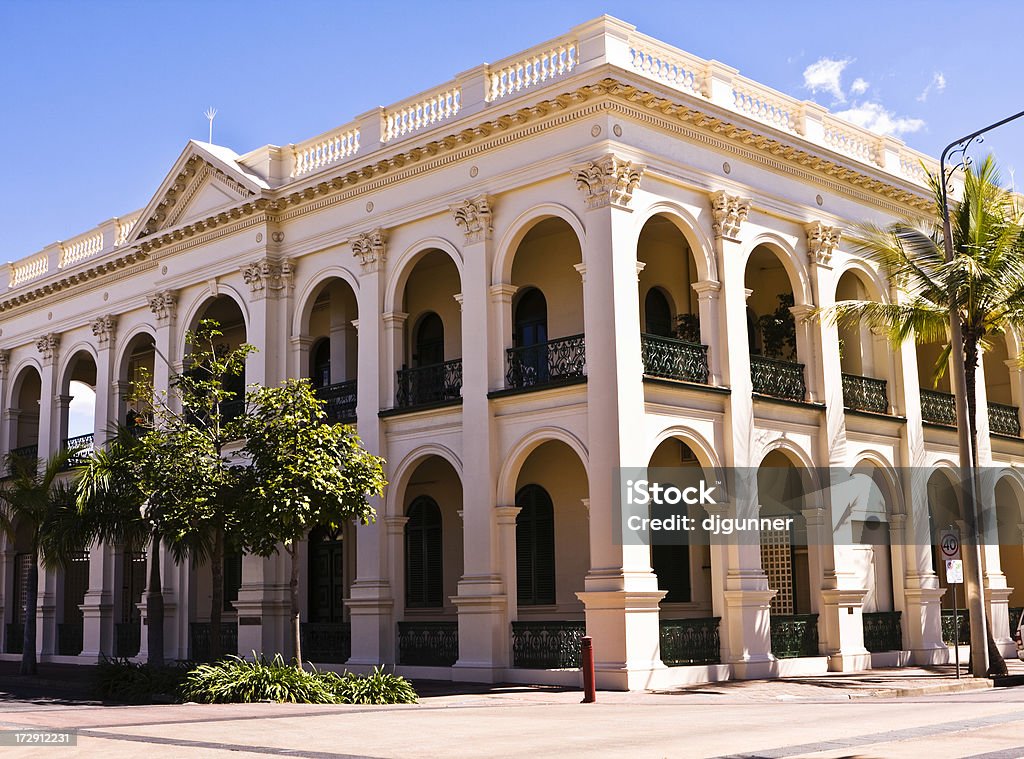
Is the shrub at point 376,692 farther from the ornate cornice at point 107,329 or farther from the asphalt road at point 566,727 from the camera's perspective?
the ornate cornice at point 107,329

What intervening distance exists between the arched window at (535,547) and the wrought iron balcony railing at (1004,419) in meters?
11.2

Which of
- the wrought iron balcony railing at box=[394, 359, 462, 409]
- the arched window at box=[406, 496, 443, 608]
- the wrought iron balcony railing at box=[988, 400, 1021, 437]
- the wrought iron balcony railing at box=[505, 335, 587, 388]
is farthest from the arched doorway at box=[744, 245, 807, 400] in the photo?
the arched window at box=[406, 496, 443, 608]

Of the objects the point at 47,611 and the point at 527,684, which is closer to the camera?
the point at 527,684

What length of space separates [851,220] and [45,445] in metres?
22.3

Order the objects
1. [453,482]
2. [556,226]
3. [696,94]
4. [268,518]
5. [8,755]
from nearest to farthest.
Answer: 1. [8,755]
2. [268,518]
3. [696,94]
4. [556,226]
5. [453,482]

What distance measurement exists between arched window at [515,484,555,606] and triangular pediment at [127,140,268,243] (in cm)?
897

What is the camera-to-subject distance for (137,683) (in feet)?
63.5

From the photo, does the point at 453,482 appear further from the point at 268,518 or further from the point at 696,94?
the point at 696,94

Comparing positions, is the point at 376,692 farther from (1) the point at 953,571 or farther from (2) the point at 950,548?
(2) the point at 950,548

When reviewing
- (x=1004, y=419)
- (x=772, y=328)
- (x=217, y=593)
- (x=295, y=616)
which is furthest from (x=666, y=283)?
(x=217, y=593)

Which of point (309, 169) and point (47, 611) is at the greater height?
point (309, 169)

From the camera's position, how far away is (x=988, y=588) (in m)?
25.6

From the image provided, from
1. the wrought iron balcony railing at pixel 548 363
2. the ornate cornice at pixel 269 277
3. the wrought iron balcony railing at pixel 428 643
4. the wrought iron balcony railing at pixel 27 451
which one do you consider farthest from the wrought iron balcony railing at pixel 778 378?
the wrought iron balcony railing at pixel 27 451

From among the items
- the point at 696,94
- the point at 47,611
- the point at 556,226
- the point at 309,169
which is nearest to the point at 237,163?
the point at 309,169
